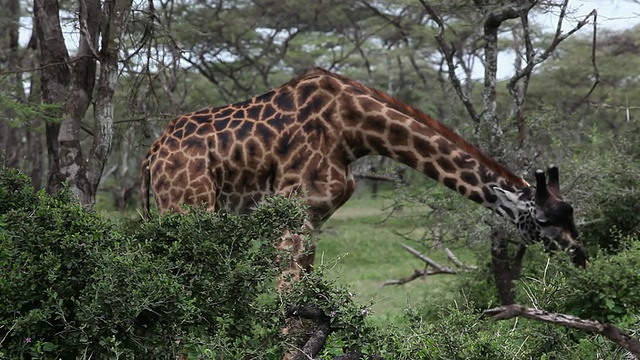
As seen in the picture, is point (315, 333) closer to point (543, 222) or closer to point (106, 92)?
point (543, 222)

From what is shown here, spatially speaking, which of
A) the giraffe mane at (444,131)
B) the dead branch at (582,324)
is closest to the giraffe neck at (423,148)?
the giraffe mane at (444,131)

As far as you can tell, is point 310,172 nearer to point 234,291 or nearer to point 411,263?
point 234,291

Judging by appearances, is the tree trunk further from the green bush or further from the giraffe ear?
the giraffe ear

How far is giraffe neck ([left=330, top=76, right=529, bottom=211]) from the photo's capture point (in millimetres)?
6305

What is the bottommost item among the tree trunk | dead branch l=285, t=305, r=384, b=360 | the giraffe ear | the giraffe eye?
dead branch l=285, t=305, r=384, b=360

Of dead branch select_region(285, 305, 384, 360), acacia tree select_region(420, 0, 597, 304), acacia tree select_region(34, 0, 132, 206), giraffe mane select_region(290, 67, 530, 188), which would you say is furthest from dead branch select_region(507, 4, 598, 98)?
dead branch select_region(285, 305, 384, 360)

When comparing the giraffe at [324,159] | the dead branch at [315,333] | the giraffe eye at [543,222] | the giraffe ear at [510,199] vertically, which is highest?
the giraffe at [324,159]

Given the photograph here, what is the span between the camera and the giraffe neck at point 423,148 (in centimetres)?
630

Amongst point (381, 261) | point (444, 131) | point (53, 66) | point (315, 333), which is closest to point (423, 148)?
point (444, 131)

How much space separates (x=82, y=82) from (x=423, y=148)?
2923mm

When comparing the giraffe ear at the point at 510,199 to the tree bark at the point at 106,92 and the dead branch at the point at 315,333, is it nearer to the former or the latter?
the dead branch at the point at 315,333

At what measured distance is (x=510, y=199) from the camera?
6.20m

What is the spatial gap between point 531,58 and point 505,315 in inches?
→ 213

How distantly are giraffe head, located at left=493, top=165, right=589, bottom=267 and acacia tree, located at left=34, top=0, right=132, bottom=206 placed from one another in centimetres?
316
